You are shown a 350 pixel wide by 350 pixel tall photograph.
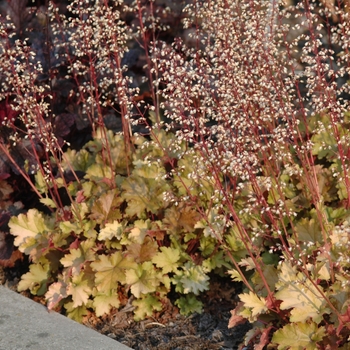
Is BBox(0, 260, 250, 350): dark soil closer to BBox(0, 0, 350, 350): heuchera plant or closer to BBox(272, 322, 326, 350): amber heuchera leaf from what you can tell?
BBox(0, 0, 350, 350): heuchera plant

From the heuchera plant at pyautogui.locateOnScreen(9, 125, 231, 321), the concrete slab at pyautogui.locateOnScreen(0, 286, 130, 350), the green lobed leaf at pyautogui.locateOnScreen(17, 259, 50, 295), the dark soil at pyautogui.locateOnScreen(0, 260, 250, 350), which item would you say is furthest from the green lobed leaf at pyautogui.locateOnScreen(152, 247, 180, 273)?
the green lobed leaf at pyautogui.locateOnScreen(17, 259, 50, 295)

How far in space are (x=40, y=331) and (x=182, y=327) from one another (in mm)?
683

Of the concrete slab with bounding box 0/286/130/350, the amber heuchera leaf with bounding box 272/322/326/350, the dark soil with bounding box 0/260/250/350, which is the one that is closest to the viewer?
the amber heuchera leaf with bounding box 272/322/326/350

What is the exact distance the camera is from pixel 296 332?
8.62ft

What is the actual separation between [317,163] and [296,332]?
4.82 feet

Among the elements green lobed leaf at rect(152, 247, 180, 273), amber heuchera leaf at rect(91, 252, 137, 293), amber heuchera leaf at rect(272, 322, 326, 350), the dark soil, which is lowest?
the dark soil

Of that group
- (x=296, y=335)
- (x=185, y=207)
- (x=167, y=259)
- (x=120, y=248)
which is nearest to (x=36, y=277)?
(x=120, y=248)

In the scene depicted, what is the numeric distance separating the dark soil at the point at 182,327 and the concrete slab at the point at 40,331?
28 centimetres

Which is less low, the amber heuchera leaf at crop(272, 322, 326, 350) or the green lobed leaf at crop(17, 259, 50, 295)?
the green lobed leaf at crop(17, 259, 50, 295)

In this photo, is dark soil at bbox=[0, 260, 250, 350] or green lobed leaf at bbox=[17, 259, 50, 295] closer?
dark soil at bbox=[0, 260, 250, 350]

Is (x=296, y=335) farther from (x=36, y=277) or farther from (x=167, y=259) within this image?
(x=36, y=277)

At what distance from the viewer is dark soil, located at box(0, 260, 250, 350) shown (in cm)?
313

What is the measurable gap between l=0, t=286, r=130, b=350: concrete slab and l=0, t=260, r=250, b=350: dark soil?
0.28 meters

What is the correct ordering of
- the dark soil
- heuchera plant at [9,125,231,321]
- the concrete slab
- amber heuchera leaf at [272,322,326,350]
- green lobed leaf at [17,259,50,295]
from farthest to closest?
green lobed leaf at [17,259,50,295] → heuchera plant at [9,125,231,321] → the dark soil → the concrete slab → amber heuchera leaf at [272,322,326,350]
